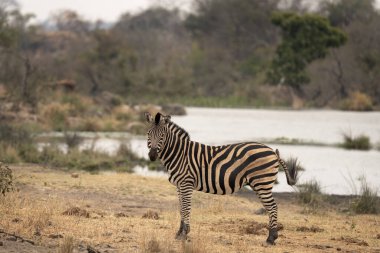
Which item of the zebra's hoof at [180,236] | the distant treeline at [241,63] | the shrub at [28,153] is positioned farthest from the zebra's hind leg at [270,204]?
the distant treeline at [241,63]

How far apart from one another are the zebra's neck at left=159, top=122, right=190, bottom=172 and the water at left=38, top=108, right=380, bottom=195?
273 inches

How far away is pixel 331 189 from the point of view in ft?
67.8

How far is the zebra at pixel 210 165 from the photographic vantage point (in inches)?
454

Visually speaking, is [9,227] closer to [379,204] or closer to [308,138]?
[379,204]

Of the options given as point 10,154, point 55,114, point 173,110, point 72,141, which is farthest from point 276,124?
point 10,154

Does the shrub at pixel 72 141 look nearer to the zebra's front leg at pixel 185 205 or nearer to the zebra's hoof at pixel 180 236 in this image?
the zebra's front leg at pixel 185 205

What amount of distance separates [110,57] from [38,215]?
166ft

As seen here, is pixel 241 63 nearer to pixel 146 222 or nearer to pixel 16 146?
pixel 16 146

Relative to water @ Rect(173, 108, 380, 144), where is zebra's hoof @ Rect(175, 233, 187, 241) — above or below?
below

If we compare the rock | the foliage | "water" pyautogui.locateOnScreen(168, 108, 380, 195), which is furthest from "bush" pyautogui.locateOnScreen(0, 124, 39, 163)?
the rock

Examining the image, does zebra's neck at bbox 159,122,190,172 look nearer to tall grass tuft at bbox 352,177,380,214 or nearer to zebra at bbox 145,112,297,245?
zebra at bbox 145,112,297,245

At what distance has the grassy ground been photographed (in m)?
10.7

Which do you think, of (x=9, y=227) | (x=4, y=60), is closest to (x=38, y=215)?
(x=9, y=227)

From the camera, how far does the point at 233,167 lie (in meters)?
11.6
